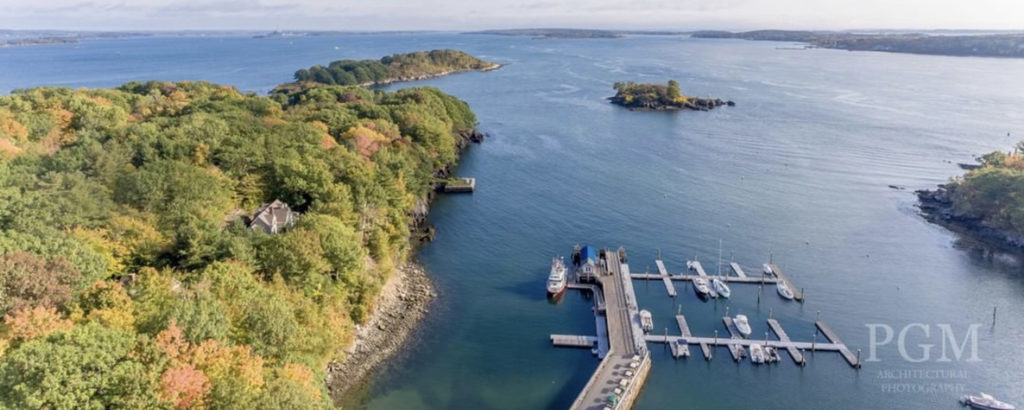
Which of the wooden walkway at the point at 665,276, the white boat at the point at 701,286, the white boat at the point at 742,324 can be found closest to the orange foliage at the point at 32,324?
the white boat at the point at 742,324

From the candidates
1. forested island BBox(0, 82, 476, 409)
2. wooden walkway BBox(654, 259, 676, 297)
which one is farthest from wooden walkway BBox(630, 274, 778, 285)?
forested island BBox(0, 82, 476, 409)

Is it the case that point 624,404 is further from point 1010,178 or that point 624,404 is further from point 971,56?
point 971,56

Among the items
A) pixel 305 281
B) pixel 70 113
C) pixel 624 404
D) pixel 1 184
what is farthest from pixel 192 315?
pixel 70 113

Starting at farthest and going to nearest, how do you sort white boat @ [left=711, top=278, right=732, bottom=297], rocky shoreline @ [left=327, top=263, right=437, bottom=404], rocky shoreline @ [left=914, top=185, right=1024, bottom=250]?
rocky shoreline @ [left=914, top=185, right=1024, bottom=250]
white boat @ [left=711, top=278, right=732, bottom=297]
rocky shoreline @ [left=327, top=263, right=437, bottom=404]

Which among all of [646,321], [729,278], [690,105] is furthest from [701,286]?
[690,105]

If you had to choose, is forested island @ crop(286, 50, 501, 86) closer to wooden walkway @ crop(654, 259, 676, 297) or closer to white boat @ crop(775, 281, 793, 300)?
wooden walkway @ crop(654, 259, 676, 297)

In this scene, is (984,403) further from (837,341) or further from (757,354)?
(757,354)
